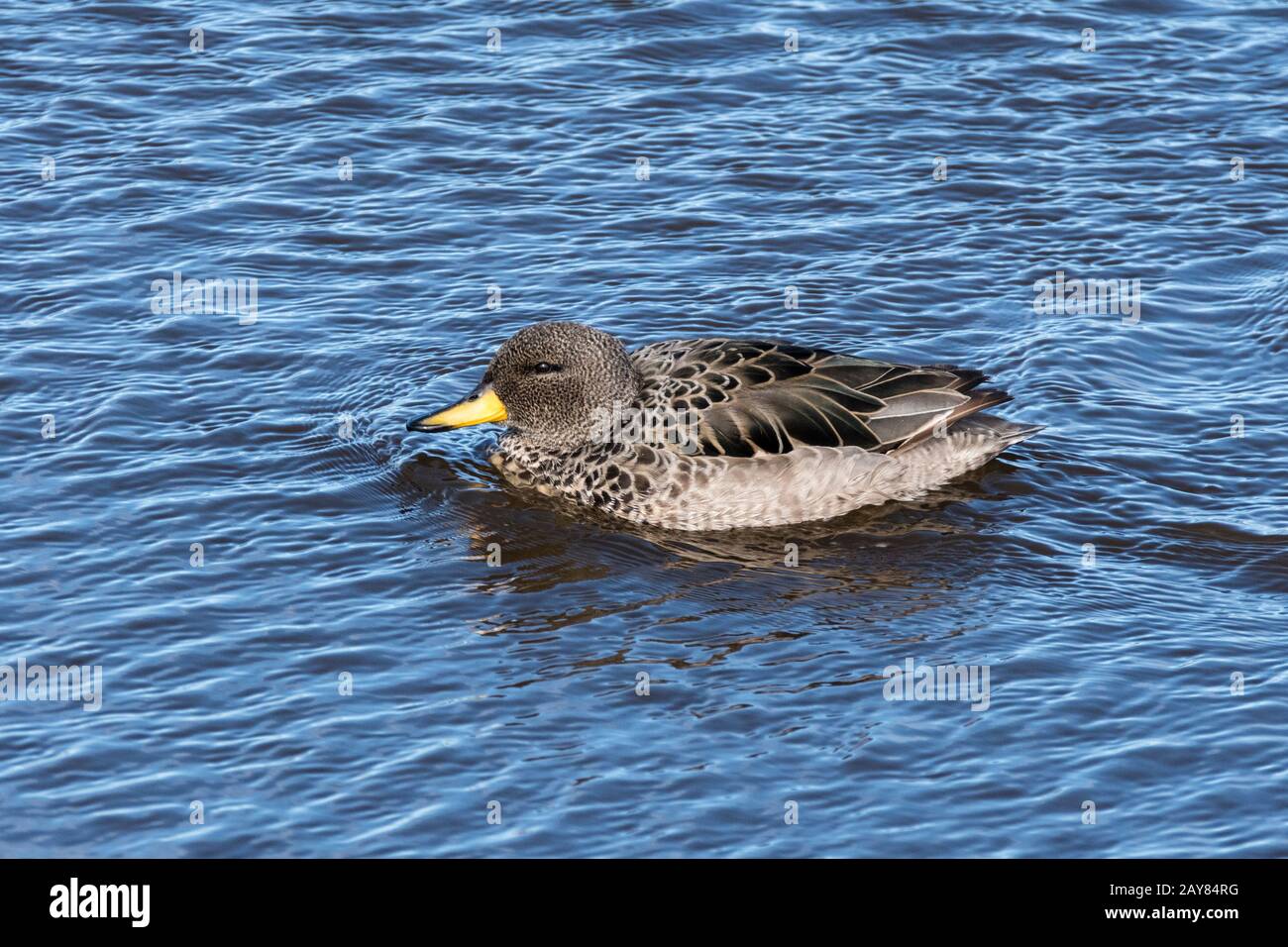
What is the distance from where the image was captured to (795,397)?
10.9 m

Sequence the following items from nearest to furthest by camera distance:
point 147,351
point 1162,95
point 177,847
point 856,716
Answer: point 177,847
point 856,716
point 147,351
point 1162,95

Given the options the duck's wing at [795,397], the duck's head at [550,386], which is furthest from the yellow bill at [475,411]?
the duck's wing at [795,397]

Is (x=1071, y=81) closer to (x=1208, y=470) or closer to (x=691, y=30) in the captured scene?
(x=691, y=30)

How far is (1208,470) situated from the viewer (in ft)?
36.4

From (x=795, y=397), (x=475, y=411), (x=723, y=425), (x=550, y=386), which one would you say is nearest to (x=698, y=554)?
(x=723, y=425)

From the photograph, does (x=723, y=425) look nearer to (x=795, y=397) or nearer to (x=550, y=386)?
(x=795, y=397)

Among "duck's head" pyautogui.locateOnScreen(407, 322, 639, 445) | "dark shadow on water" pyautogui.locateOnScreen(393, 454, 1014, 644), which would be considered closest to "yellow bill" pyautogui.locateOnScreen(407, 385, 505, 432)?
"duck's head" pyautogui.locateOnScreen(407, 322, 639, 445)

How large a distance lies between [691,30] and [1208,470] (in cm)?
775

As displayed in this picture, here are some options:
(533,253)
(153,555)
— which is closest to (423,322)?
(533,253)

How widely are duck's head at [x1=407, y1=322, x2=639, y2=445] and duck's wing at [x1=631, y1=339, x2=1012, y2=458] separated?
237mm

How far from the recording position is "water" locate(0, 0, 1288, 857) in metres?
→ 8.30

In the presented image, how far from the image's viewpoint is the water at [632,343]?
8.30m

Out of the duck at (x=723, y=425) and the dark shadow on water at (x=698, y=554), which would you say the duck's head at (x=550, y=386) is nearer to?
the duck at (x=723, y=425)

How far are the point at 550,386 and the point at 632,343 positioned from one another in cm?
151
